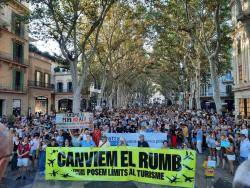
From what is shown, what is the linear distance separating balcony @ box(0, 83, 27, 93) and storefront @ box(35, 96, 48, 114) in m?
4.41

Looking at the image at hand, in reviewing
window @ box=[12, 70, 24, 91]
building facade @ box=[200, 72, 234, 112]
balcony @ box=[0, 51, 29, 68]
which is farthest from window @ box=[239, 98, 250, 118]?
balcony @ box=[0, 51, 29, 68]

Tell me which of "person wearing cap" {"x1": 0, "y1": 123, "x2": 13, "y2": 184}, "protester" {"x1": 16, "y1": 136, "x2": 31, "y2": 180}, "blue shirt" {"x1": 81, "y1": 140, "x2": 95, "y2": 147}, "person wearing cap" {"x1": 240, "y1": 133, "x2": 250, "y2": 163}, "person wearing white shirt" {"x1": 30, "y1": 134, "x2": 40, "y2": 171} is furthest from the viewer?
"person wearing white shirt" {"x1": 30, "y1": 134, "x2": 40, "y2": 171}

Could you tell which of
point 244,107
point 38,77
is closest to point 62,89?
point 38,77

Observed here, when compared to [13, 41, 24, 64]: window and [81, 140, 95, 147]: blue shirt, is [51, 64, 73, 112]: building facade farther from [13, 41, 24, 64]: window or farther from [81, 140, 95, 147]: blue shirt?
[81, 140, 95, 147]: blue shirt

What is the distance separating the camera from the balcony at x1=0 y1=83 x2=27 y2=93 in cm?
3710

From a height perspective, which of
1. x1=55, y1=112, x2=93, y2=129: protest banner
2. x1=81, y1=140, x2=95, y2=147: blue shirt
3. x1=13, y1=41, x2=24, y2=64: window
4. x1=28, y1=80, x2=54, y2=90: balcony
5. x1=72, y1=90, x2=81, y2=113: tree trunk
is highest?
x1=13, y1=41, x2=24, y2=64: window

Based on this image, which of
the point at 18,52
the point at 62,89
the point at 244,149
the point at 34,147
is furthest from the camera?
the point at 62,89

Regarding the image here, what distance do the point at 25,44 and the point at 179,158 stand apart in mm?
36500

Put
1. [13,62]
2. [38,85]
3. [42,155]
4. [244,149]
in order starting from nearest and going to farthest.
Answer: [42,155], [244,149], [13,62], [38,85]

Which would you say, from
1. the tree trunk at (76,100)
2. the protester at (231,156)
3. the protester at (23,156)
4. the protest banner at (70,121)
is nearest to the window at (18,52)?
the tree trunk at (76,100)

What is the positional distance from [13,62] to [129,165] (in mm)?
32637

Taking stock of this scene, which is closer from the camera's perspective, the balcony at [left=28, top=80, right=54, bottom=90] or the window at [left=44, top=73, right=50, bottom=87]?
the balcony at [left=28, top=80, right=54, bottom=90]

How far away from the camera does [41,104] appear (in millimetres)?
47531

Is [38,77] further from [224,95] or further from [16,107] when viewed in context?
[224,95]
